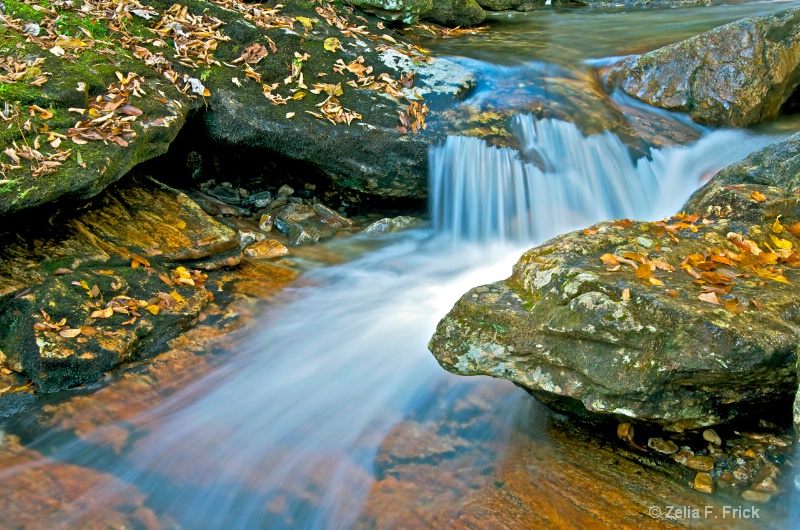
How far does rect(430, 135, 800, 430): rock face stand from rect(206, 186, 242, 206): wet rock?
443 centimetres

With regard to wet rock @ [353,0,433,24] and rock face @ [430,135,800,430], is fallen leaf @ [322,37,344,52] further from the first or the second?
rock face @ [430,135,800,430]

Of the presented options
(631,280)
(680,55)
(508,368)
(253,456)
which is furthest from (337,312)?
(680,55)

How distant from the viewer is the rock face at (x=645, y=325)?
11.3 feet

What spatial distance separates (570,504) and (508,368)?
840mm

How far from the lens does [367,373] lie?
508 centimetres

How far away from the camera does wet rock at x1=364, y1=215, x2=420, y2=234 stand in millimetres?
7590

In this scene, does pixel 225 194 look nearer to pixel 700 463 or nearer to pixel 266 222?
pixel 266 222

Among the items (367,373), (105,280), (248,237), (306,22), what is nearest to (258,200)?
(248,237)

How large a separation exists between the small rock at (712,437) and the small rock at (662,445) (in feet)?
0.63

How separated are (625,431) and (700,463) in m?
0.46

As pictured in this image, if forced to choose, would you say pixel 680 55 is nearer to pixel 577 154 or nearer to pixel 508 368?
pixel 577 154

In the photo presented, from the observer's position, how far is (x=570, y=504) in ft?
11.5

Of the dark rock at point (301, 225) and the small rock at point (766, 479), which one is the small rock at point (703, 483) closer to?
the small rock at point (766, 479)

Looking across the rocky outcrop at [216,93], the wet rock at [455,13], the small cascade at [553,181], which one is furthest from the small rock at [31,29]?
the wet rock at [455,13]
